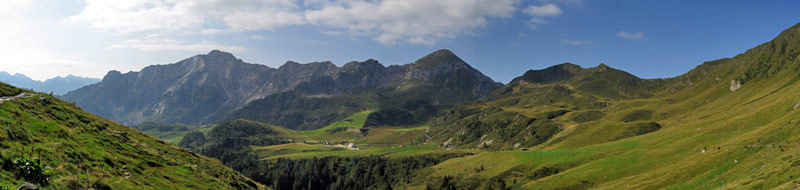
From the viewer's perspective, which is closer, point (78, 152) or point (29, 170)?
point (29, 170)

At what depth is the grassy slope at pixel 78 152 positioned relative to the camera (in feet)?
101

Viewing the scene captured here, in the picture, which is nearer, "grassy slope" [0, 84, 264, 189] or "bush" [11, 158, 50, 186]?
"bush" [11, 158, 50, 186]

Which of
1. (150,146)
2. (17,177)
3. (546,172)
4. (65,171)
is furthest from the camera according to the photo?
(546,172)

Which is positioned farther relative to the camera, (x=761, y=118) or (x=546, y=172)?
(x=546, y=172)

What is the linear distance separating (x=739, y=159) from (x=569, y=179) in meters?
53.5

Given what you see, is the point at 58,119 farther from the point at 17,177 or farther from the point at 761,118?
the point at 761,118

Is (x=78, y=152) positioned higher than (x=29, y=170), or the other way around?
(x=29, y=170)

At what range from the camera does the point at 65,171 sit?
29.2 m

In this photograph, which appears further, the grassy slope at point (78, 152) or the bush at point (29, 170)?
the grassy slope at point (78, 152)

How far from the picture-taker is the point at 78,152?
3628cm

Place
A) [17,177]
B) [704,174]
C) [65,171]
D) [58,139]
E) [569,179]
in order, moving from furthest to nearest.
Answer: [569,179] < [704,174] < [58,139] < [65,171] < [17,177]

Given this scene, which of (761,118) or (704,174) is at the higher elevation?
(761,118)

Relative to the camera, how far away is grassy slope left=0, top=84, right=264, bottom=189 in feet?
101

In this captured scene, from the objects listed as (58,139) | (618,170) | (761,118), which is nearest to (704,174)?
(618,170)
